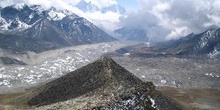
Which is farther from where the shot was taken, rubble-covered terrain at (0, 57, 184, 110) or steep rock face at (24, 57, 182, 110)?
steep rock face at (24, 57, 182, 110)

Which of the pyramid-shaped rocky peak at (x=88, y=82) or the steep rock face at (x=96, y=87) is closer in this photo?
the steep rock face at (x=96, y=87)

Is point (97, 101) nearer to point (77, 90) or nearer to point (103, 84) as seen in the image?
point (103, 84)

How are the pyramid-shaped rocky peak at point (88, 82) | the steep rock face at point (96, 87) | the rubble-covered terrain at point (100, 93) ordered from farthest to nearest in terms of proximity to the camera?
the pyramid-shaped rocky peak at point (88, 82) → the steep rock face at point (96, 87) → the rubble-covered terrain at point (100, 93)

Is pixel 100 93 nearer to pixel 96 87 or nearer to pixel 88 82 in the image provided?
pixel 96 87

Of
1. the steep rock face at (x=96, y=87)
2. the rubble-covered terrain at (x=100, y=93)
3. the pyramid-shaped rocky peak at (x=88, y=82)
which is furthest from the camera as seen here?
the pyramid-shaped rocky peak at (x=88, y=82)

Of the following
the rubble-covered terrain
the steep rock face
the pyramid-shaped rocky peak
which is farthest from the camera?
the pyramid-shaped rocky peak

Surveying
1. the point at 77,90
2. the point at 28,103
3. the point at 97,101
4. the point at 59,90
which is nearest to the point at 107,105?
the point at 97,101

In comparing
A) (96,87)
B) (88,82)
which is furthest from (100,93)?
(88,82)

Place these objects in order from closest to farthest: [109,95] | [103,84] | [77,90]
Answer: [109,95]
[103,84]
[77,90]
